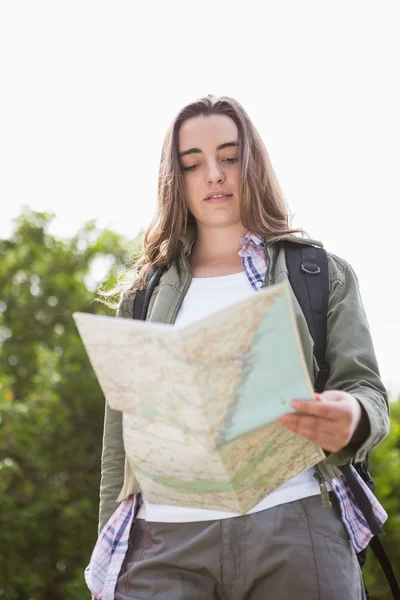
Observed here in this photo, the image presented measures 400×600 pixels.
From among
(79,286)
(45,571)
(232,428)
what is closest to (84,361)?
(79,286)

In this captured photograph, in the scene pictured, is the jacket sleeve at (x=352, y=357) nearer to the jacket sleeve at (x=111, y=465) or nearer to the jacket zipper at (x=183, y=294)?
the jacket zipper at (x=183, y=294)

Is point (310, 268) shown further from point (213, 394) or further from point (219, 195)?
point (213, 394)

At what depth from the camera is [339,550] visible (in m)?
2.02

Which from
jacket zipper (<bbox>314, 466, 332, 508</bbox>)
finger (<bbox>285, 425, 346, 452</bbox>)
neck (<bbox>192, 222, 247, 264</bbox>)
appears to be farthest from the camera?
neck (<bbox>192, 222, 247, 264</bbox>)

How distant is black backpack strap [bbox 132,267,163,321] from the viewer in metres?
2.43

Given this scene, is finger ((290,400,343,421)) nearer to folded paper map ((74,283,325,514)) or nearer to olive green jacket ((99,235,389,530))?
folded paper map ((74,283,325,514))

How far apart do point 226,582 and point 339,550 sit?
30cm

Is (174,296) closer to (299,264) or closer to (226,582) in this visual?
(299,264)

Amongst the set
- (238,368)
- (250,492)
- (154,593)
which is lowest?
(154,593)

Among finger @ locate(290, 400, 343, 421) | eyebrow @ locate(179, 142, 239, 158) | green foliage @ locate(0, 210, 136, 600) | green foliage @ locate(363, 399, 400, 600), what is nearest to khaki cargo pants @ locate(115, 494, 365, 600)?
finger @ locate(290, 400, 343, 421)

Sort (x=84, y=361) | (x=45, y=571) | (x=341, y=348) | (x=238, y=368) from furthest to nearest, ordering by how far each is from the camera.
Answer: (x=84, y=361) < (x=45, y=571) < (x=341, y=348) < (x=238, y=368)

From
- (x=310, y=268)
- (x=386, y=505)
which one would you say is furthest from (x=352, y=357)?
(x=386, y=505)

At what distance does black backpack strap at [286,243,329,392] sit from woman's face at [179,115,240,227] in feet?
0.82

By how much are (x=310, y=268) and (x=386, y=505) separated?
2.85 m
